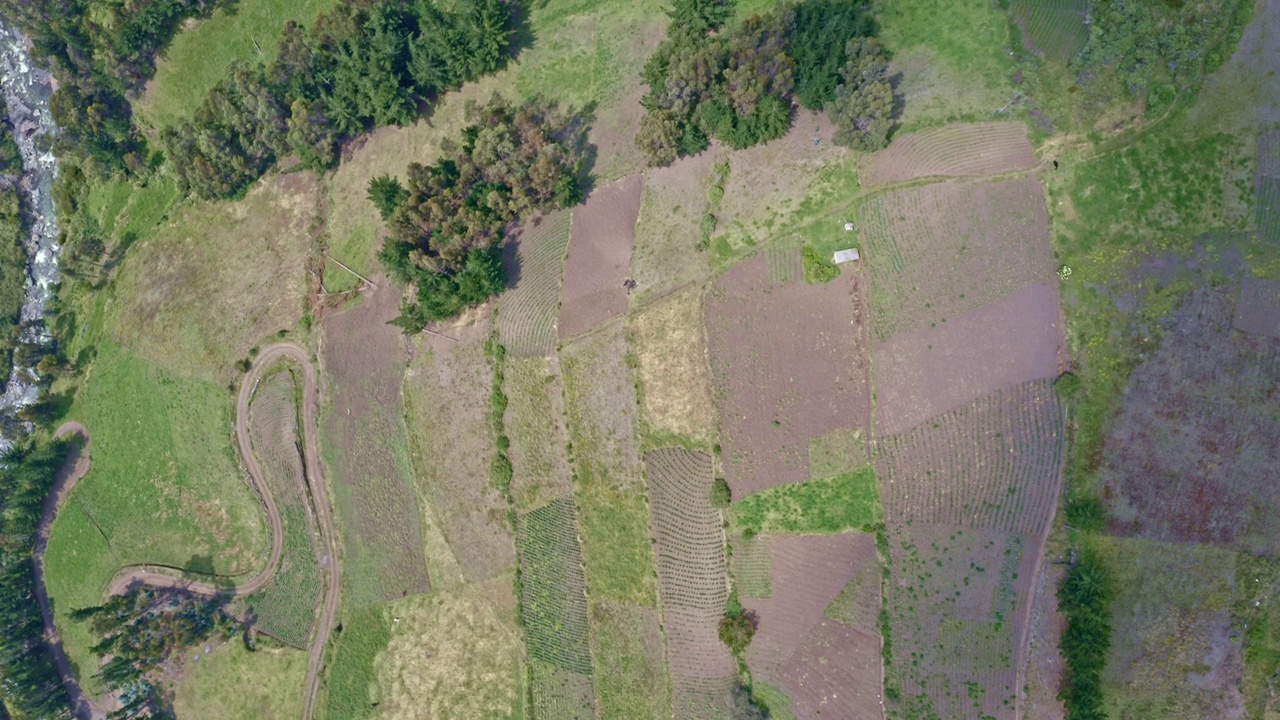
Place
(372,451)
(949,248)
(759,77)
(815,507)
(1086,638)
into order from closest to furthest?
1. (1086,638)
2. (949,248)
3. (759,77)
4. (815,507)
5. (372,451)

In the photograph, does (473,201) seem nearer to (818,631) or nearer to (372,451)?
(372,451)

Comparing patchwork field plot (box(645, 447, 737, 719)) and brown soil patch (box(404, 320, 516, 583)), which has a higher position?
brown soil patch (box(404, 320, 516, 583))

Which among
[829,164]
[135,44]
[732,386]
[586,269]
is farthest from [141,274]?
[829,164]

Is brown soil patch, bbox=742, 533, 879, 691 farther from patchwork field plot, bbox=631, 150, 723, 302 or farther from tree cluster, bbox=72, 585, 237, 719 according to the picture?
tree cluster, bbox=72, 585, 237, 719

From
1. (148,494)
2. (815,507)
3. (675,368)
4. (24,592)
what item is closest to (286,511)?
(148,494)

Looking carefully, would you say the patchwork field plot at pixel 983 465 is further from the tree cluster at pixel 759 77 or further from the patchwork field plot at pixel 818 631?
the tree cluster at pixel 759 77

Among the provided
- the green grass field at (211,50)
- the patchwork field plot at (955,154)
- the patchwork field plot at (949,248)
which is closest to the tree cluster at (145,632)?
the green grass field at (211,50)

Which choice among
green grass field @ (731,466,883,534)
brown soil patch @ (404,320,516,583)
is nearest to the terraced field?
brown soil patch @ (404,320,516,583)
